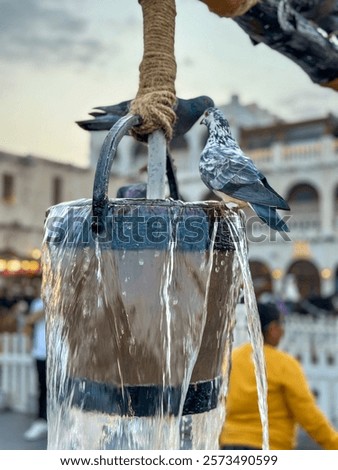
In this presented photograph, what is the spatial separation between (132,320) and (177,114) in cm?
52

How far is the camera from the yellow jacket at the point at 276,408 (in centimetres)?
227

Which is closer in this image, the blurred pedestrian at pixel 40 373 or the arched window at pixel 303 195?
the blurred pedestrian at pixel 40 373

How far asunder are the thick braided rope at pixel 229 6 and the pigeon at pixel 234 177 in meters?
0.25

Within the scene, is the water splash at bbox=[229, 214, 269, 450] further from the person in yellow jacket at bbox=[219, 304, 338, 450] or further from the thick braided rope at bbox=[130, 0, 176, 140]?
the person in yellow jacket at bbox=[219, 304, 338, 450]

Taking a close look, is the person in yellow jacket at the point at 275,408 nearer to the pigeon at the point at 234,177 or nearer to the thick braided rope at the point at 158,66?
the pigeon at the point at 234,177

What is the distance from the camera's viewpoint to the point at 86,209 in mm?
997

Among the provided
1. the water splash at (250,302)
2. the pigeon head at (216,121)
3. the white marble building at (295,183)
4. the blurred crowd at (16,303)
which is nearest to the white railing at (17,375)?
the blurred crowd at (16,303)

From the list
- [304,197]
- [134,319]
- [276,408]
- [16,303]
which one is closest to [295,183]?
[304,197]

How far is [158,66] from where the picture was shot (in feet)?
3.75

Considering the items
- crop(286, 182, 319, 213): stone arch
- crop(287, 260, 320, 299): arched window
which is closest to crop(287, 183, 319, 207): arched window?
crop(286, 182, 319, 213): stone arch

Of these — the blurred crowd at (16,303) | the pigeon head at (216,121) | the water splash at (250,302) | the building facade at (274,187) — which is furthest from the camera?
the building facade at (274,187)

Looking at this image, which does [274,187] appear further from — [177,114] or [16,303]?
[177,114]
